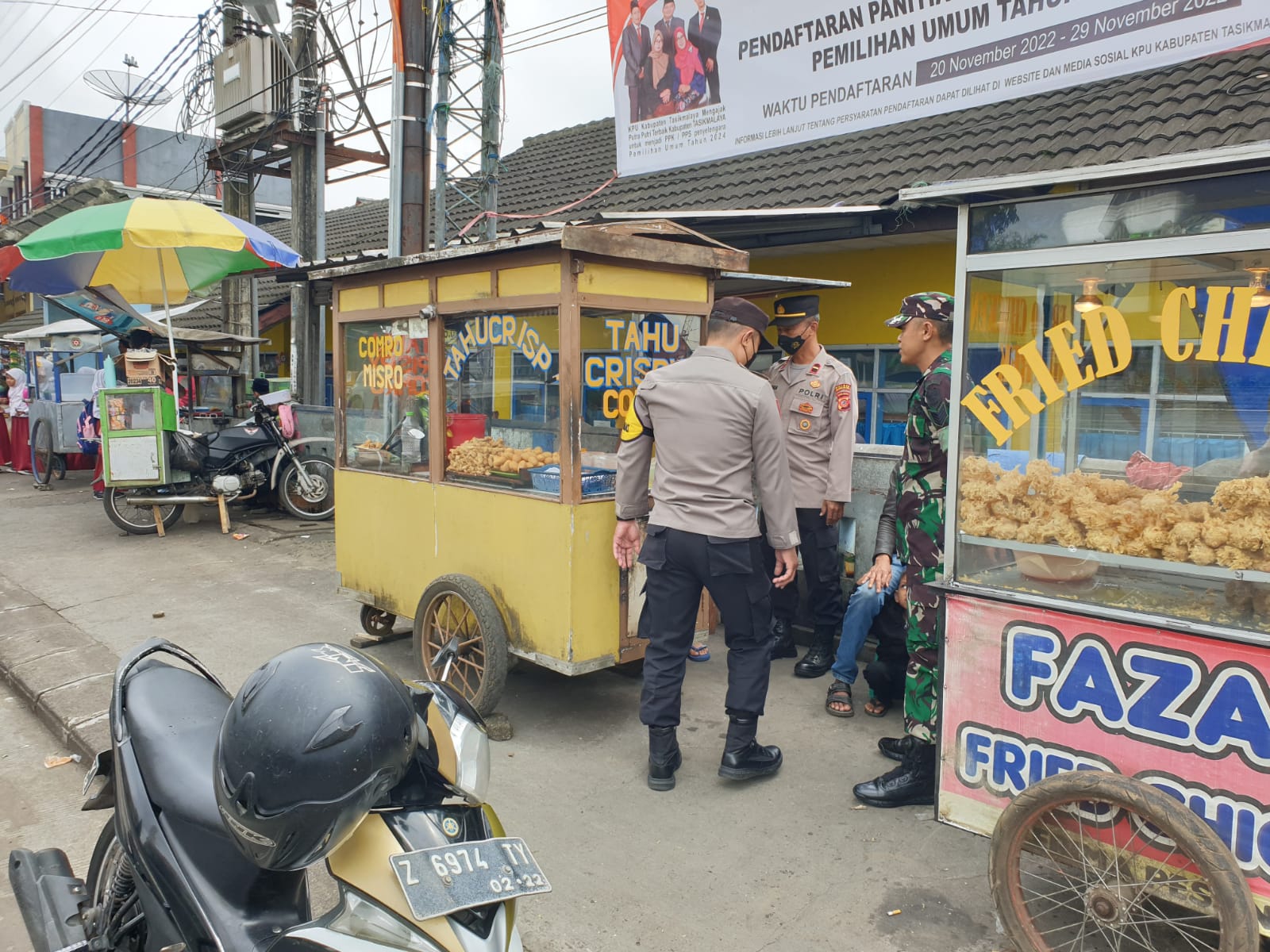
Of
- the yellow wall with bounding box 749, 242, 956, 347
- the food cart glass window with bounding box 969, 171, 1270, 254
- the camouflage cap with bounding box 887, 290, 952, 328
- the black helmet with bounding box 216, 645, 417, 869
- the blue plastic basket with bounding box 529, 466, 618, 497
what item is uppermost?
the yellow wall with bounding box 749, 242, 956, 347

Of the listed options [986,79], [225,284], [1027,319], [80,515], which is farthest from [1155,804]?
[225,284]

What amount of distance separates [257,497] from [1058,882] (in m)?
8.81

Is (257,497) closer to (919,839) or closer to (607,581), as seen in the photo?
(607,581)

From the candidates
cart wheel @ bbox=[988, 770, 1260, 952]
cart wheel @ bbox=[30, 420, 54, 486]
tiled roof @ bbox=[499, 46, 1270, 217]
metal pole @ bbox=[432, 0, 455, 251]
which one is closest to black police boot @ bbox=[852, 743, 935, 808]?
cart wheel @ bbox=[988, 770, 1260, 952]

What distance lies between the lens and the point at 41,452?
1150cm

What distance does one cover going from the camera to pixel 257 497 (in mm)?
9633

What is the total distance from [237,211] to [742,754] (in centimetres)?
1256

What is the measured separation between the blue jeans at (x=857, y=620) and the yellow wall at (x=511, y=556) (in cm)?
110

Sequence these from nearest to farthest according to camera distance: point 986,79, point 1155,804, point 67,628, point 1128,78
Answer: point 1155,804, point 986,79, point 67,628, point 1128,78

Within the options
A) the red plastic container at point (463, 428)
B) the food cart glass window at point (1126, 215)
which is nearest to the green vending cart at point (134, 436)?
the red plastic container at point (463, 428)

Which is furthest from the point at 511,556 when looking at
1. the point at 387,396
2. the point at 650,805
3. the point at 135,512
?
the point at 135,512

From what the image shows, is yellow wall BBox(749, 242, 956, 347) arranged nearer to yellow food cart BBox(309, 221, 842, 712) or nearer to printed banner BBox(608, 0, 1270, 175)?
printed banner BBox(608, 0, 1270, 175)

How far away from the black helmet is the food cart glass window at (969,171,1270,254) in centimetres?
210

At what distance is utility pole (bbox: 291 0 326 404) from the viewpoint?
1138 centimetres
